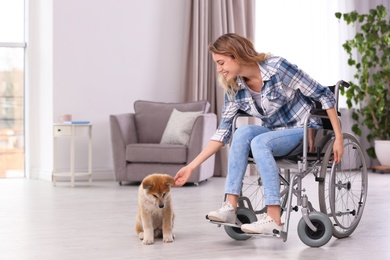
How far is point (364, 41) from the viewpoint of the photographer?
8.05 meters

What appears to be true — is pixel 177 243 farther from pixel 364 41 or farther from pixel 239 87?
pixel 364 41

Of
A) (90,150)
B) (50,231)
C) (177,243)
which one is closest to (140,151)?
→ (90,150)

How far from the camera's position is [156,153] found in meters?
6.20

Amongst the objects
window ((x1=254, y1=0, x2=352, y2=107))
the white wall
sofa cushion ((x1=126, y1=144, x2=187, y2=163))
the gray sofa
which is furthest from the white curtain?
sofa cushion ((x1=126, y1=144, x2=187, y2=163))

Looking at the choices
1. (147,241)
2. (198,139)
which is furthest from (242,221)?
(198,139)

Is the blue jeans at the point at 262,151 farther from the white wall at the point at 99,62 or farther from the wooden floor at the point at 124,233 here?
the white wall at the point at 99,62

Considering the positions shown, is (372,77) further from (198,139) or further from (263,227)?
(263,227)

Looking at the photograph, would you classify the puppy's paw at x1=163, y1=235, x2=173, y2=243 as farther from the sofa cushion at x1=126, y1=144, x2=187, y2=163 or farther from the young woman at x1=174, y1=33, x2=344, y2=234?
the sofa cushion at x1=126, y1=144, x2=187, y2=163

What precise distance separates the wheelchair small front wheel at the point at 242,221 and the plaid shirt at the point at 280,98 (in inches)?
13.7

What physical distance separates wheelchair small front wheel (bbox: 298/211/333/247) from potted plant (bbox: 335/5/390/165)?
454 centimetres

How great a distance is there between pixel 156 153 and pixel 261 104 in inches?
114

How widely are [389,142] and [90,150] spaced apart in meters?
3.15

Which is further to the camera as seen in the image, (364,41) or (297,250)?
(364,41)

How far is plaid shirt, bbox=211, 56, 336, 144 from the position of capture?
3336 millimetres
